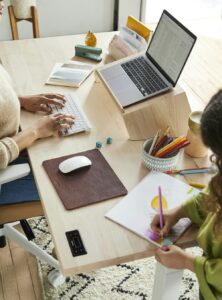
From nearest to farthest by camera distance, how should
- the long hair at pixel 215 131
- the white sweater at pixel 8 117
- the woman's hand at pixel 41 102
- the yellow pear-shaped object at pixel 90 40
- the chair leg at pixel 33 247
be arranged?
the long hair at pixel 215 131, the white sweater at pixel 8 117, the woman's hand at pixel 41 102, the chair leg at pixel 33 247, the yellow pear-shaped object at pixel 90 40

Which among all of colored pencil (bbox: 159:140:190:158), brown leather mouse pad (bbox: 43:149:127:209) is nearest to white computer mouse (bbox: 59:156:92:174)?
brown leather mouse pad (bbox: 43:149:127:209)

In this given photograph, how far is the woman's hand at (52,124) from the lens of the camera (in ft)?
4.79

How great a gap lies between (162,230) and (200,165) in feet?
1.15

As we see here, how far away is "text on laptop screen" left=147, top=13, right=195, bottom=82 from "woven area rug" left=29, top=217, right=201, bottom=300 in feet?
2.98

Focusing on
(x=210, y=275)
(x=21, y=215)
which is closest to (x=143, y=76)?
(x=21, y=215)

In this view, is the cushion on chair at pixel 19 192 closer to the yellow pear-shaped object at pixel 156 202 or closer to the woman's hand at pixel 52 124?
the woman's hand at pixel 52 124

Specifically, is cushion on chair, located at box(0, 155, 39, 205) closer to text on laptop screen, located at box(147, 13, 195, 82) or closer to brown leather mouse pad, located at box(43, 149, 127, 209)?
brown leather mouse pad, located at box(43, 149, 127, 209)

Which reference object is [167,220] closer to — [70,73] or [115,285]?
[115,285]

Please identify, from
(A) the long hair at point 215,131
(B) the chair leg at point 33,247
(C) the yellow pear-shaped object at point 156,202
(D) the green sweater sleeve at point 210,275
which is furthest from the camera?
(B) the chair leg at point 33,247

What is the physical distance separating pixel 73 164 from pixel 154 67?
1.86 feet

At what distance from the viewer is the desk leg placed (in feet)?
A: 3.69

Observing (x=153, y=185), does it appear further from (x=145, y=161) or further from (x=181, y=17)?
(x=181, y=17)

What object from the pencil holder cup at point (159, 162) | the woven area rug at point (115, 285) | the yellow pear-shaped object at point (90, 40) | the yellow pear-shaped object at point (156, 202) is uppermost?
the yellow pear-shaped object at point (90, 40)

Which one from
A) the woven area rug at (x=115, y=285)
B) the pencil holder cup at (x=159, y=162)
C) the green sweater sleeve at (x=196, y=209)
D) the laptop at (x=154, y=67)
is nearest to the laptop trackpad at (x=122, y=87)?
the laptop at (x=154, y=67)
